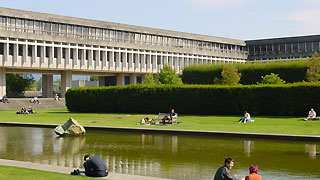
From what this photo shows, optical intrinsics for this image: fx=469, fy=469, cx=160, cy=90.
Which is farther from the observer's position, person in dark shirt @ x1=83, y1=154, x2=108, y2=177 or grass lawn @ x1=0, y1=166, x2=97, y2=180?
person in dark shirt @ x1=83, y1=154, x2=108, y2=177

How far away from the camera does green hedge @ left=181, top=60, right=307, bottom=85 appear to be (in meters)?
57.9

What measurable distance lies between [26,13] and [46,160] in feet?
180

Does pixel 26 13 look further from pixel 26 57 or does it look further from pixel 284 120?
pixel 284 120

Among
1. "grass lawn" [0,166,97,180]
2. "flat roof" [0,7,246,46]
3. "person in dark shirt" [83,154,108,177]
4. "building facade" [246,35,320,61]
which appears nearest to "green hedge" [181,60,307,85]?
"flat roof" [0,7,246,46]

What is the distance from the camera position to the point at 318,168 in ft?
47.9

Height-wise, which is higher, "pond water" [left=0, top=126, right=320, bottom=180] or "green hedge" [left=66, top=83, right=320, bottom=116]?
"green hedge" [left=66, top=83, right=320, bottom=116]

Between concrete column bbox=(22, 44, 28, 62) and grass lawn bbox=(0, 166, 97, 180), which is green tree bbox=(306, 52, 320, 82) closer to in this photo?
concrete column bbox=(22, 44, 28, 62)

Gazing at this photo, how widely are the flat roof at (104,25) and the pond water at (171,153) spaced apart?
148 feet

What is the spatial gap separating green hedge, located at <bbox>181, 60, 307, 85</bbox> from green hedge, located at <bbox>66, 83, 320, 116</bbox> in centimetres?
2145

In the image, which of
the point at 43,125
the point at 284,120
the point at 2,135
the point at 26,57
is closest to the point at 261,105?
the point at 284,120

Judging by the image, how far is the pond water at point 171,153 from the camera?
14352 mm

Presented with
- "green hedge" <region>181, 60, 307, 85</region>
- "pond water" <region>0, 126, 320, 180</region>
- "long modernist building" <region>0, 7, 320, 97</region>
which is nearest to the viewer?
"pond water" <region>0, 126, 320, 180</region>

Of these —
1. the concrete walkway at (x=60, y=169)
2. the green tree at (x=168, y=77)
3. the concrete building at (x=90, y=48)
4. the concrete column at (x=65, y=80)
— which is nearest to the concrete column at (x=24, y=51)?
the concrete building at (x=90, y=48)

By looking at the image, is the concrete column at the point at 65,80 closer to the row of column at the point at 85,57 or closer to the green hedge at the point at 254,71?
the row of column at the point at 85,57
